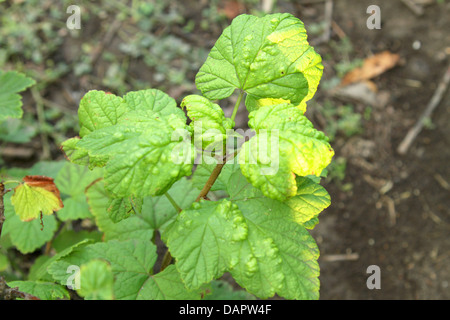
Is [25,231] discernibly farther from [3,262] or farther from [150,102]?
[150,102]

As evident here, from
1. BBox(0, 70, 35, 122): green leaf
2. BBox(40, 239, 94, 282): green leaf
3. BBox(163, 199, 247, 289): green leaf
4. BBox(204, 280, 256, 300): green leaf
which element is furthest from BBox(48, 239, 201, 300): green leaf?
BBox(0, 70, 35, 122): green leaf

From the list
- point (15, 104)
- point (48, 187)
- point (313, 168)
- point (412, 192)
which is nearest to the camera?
point (313, 168)

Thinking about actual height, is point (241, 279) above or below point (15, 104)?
below

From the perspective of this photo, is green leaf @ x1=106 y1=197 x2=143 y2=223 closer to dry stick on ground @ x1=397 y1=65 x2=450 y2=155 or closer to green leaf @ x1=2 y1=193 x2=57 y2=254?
green leaf @ x1=2 y1=193 x2=57 y2=254

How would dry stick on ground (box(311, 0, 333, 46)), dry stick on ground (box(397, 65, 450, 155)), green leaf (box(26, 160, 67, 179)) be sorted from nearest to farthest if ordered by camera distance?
green leaf (box(26, 160, 67, 179)), dry stick on ground (box(397, 65, 450, 155)), dry stick on ground (box(311, 0, 333, 46))

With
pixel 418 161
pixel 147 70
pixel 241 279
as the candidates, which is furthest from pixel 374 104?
pixel 241 279

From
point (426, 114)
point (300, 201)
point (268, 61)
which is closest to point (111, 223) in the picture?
point (300, 201)

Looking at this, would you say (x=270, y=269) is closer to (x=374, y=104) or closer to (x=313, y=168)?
(x=313, y=168)
